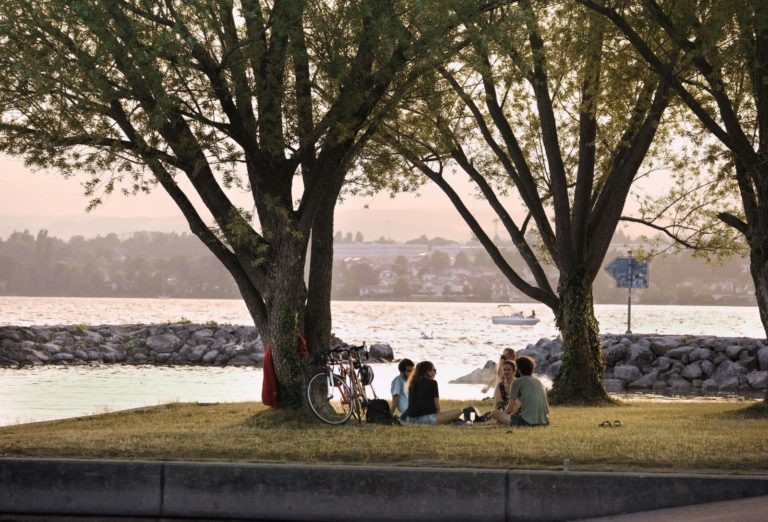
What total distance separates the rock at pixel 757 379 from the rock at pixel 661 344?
3.59 m

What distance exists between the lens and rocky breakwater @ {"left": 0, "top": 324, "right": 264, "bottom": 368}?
4069 cm

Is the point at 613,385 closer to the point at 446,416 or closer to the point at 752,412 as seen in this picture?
the point at 752,412

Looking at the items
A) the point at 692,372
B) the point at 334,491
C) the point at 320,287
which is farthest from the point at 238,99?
the point at 692,372

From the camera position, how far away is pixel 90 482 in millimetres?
9750

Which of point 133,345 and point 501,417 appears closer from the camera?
point 501,417

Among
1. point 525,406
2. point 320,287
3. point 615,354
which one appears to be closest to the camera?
point 525,406

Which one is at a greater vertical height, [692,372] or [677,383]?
[692,372]

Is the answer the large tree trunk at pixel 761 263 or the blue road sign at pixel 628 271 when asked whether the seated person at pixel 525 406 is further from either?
the blue road sign at pixel 628 271

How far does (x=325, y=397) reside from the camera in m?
15.2

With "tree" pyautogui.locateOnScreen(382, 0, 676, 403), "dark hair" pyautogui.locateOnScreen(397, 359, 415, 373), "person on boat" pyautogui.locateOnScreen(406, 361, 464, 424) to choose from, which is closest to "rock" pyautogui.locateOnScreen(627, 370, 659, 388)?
"tree" pyautogui.locateOnScreen(382, 0, 676, 403)

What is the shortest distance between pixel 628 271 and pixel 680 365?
10.9 m

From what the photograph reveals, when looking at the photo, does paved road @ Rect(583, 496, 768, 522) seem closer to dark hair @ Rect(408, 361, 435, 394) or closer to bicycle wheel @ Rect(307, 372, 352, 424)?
dark hair @ Rect(408, 361, 435, 394)

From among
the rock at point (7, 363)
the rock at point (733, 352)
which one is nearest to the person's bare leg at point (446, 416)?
the rock at point (733, 352)

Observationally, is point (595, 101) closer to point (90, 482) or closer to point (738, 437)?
point (738, 437)
